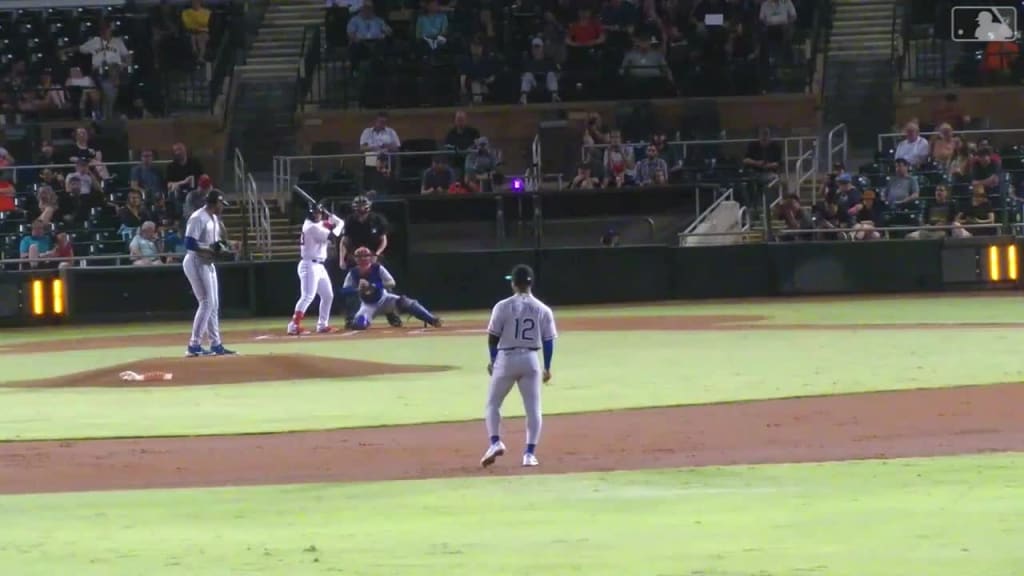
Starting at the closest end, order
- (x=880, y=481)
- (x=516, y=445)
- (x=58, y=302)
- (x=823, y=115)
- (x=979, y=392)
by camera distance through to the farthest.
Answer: (x=880, y=481) → (x=516, y=445) → (x=979, y=392) → (x=58, y=302) → (x=823, y=115)

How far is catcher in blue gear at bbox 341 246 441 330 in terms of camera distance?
2759 cm

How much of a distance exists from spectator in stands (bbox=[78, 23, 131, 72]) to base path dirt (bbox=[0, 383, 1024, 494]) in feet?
74.2

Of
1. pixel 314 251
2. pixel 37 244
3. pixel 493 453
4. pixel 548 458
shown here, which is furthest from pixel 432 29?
pixel 493 453

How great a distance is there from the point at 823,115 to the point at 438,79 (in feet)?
24.1

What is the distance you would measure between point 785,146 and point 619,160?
9.98 feet

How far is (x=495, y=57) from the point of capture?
1532 inches

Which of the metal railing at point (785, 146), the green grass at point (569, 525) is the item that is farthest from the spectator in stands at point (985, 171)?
the green grass at point (569, 525)

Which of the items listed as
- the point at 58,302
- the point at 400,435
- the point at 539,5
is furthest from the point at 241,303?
the point at 400,435

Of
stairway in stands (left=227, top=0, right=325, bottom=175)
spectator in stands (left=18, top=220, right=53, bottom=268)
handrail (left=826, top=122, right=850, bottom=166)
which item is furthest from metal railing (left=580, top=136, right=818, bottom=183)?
spectator in stands (left=18, top=220, right=53, bottom=268)

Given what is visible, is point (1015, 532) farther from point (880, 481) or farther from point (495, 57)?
point (495, 57)

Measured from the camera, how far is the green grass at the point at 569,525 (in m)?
10.5

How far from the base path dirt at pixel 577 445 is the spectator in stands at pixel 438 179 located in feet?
55.6

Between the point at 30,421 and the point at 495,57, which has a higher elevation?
the point at 495,57

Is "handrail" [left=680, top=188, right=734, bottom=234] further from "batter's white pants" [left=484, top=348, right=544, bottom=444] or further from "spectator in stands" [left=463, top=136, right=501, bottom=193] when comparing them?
"batter's white pants" [left=484, top=348, right=544, bottom=444]
